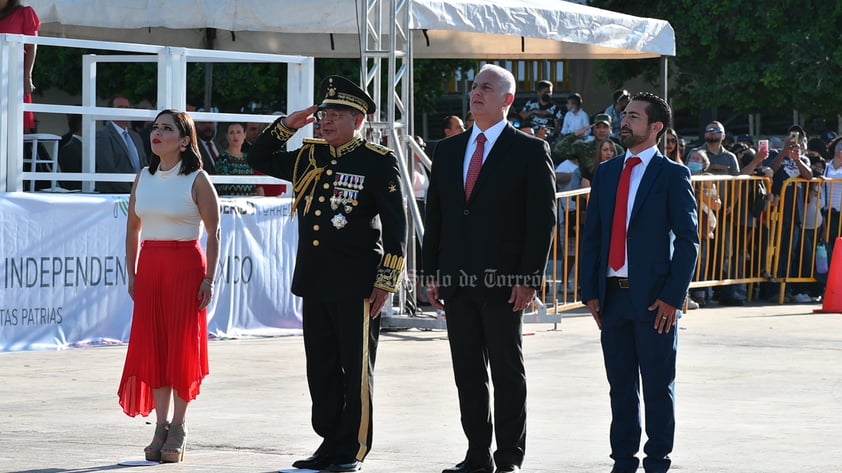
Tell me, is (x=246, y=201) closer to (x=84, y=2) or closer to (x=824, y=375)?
(x=84, y=2)

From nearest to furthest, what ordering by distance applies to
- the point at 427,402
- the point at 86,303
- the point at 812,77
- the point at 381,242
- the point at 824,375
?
the point at 381,242 → the point at 427,402 → the point at 824,375 → the point at 86,303 → the point at 812,77

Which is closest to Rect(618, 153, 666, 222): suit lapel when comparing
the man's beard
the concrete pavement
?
the man's beard

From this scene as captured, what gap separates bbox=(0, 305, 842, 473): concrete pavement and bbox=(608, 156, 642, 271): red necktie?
107 cm

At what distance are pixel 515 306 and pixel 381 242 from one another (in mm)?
882

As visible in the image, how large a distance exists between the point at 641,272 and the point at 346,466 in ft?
5.56

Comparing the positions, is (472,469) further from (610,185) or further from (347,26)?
(347,26)

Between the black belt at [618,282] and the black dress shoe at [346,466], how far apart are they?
1491 millimetres

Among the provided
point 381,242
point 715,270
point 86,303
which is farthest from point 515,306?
point 715,270

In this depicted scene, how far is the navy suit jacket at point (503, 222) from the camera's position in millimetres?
7219

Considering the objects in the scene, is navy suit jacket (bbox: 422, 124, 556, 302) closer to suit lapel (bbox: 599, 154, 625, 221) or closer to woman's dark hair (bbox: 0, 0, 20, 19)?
suit lapel (bbox: 599, 154, 625, 221)

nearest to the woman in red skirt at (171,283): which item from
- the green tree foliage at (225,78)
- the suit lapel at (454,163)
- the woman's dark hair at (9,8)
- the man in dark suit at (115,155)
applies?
the suit lapel at (454,163)

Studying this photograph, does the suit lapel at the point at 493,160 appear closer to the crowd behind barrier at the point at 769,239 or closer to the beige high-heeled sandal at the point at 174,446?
the beige high-heeled sandal at the point at 174,446

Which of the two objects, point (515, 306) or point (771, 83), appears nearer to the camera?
point (515, 306)

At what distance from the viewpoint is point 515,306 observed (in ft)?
23.5
